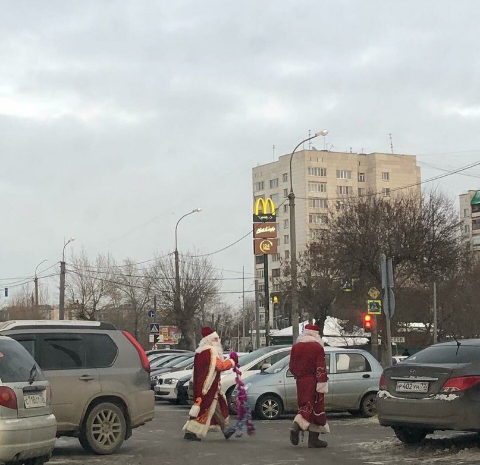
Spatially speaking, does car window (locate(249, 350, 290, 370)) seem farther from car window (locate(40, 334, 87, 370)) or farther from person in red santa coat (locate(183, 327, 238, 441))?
car window (locate(40, 334, 87, 370))

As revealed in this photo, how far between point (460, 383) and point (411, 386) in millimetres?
702

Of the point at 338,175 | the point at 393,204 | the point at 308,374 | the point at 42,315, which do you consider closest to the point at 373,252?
the point at 393,204

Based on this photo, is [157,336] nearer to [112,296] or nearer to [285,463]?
[112,296]

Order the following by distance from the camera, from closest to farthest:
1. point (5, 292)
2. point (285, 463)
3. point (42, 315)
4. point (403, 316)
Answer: point (285, 463) → point (403, 316) → point (5, 292) → point (42, 315)

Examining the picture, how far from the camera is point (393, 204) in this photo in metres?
46.8

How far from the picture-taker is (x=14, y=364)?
32.4 ft

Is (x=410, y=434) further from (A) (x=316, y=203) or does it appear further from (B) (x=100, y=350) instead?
(A) (x=316, y=203)

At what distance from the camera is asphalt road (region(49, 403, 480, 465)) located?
11.7 metres

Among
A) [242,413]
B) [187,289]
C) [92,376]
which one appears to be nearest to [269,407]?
[242,413]

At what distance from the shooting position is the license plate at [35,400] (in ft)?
31.9

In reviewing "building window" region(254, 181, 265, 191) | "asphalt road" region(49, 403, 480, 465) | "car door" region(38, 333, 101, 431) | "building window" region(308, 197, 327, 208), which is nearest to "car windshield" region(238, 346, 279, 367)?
"asphalt road" region(49, 403, 480, 465)

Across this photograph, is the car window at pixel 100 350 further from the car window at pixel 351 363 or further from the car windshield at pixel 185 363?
the car windshield at pixel 185 363

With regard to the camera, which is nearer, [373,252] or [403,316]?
[373,252]

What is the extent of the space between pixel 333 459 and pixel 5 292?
212ft
